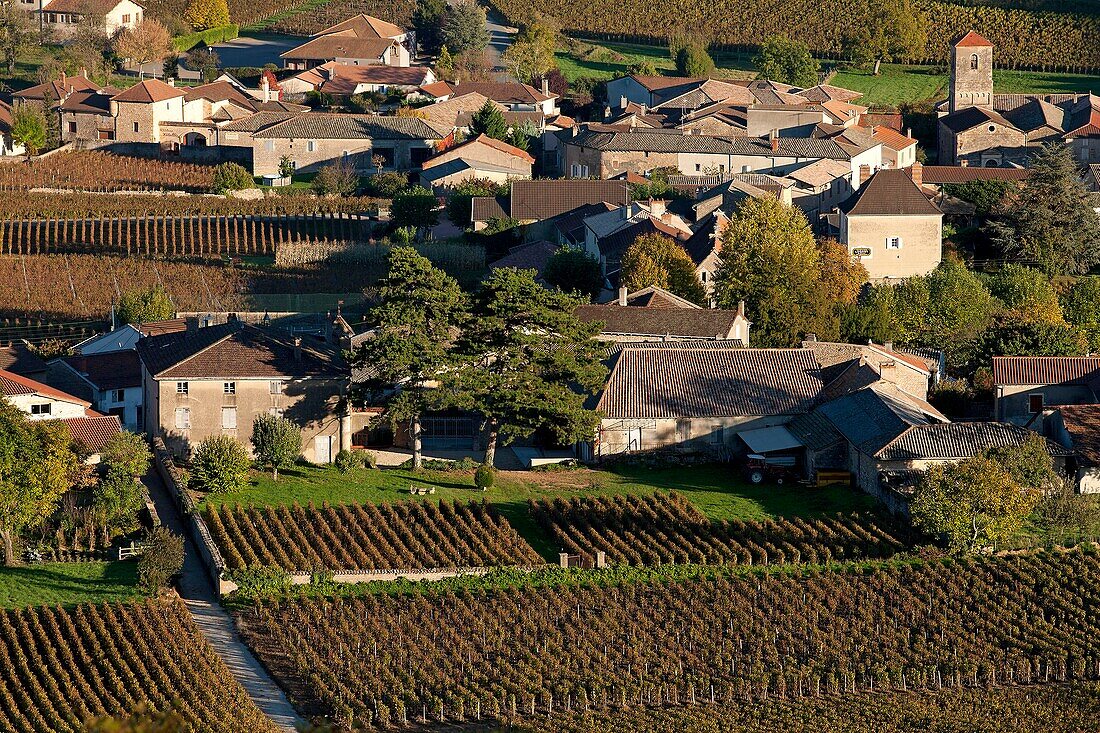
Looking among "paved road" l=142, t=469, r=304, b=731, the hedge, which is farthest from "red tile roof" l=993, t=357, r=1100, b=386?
the hedge

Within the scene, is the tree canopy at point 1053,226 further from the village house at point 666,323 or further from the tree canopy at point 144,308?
the tree canopy at point 144,308

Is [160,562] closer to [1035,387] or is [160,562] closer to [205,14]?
[1035,387]

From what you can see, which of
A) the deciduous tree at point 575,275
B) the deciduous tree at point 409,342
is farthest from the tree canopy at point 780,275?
the deciduous tree at point 409,342

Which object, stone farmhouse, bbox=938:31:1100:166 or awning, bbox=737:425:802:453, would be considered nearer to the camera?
awning, bbox=737:425:802:453

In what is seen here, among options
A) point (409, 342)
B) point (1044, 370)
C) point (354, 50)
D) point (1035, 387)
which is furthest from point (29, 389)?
point (354, 50)

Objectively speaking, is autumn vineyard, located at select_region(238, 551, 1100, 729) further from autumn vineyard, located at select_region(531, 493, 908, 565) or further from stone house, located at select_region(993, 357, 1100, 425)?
stone house, located at select_region(993, 357, 1100, 425)
